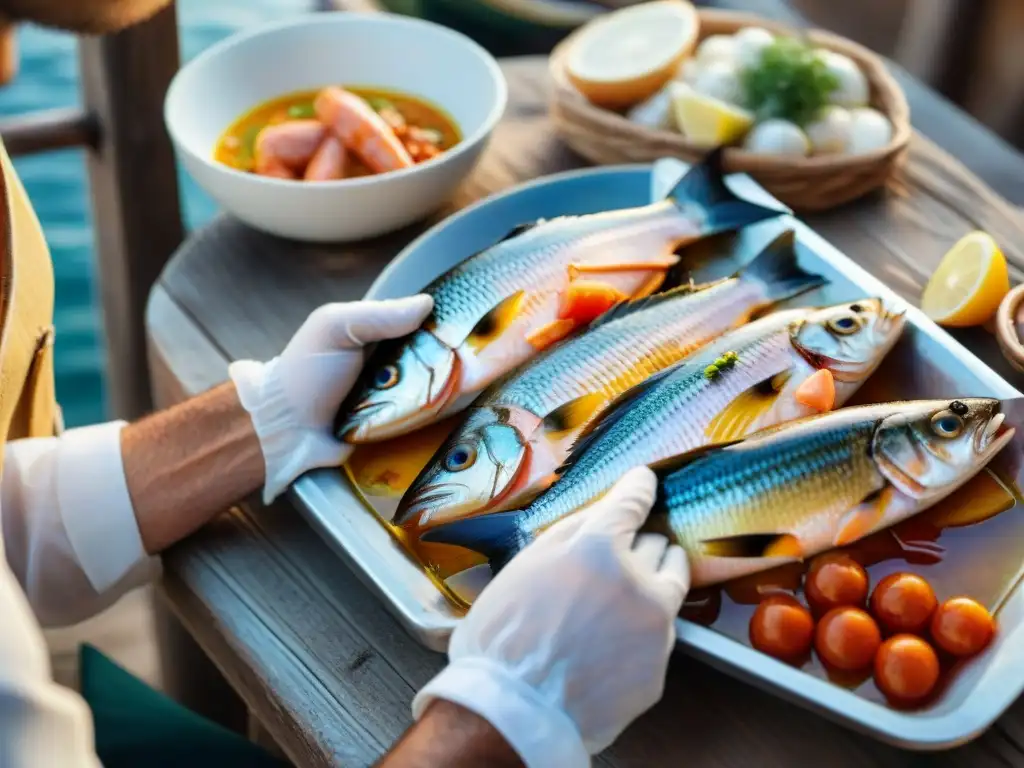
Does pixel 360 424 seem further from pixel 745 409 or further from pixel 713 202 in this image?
pixel 713 202

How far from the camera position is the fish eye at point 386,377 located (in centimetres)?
114

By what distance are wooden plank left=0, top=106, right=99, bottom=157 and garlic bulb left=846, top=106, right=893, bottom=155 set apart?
4.55 ft

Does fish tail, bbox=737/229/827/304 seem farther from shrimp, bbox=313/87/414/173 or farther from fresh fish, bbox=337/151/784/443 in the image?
shrimp, bbox=313/87/414/173

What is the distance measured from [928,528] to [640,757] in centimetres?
34

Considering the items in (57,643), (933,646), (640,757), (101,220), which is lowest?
(57,643)

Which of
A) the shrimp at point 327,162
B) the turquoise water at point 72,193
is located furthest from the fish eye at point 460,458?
the turquoise water at point 72,193

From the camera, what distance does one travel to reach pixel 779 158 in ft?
4.87

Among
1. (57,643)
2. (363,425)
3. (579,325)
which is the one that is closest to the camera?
(363,425)

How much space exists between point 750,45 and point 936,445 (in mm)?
871

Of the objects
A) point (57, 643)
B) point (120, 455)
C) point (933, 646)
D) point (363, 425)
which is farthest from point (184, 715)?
point (57, 643)

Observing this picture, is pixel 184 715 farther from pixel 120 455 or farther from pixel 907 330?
pixel 907 330

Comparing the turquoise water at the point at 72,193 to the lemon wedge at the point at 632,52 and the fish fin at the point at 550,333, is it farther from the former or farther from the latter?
the fish fin at the point at 550,333

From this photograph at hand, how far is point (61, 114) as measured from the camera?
206 centimetres

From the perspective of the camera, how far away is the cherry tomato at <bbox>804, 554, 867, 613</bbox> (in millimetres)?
943
